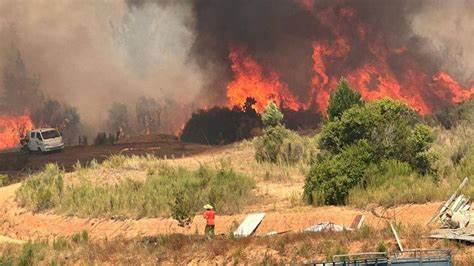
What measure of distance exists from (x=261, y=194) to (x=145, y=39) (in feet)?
115

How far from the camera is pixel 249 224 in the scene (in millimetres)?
27406

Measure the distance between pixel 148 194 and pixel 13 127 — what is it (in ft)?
103

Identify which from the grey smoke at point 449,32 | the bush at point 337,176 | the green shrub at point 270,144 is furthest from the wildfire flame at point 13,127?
the bush at point 337,176

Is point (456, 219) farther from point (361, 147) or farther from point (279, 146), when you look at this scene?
point (279, 146)

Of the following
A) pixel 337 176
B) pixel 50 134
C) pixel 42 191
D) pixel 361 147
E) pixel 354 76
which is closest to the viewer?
pixel 337 176

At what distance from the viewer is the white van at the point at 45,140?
178 feet

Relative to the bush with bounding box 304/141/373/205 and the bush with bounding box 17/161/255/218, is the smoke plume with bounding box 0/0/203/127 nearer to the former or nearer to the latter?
the bush with bounding box 17/161/255/218

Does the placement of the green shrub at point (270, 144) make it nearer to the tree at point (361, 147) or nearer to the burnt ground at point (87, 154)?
the burnt ground at point (87, 154)

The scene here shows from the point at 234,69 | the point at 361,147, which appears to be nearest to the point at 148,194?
the point at 361,147

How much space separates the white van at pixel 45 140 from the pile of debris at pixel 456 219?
35.4 m

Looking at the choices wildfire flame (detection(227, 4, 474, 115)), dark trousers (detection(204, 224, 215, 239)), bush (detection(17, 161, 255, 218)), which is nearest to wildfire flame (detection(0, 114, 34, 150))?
wildfire flame (detection(227, 4, 474, 115))

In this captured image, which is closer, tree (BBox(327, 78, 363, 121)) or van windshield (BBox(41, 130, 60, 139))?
tree (BBox(327, 78, 363, 121))

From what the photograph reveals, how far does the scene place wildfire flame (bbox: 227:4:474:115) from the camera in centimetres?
6034

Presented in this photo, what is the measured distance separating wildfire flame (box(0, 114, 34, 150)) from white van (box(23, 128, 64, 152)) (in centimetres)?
585
